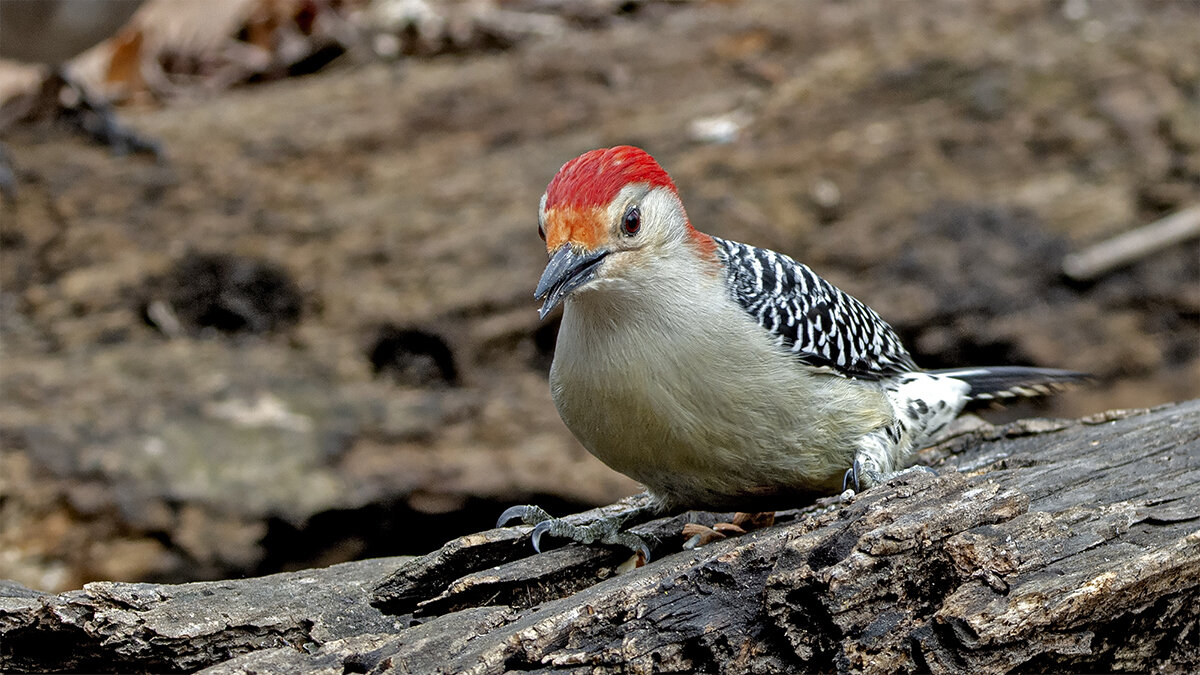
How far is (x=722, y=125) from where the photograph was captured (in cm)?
825

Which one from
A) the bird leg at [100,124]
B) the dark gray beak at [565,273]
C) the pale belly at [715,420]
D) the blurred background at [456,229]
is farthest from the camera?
the bird leg at [100,124]

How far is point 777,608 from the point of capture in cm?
297

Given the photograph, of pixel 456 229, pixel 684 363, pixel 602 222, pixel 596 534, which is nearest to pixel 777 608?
pixel 684 363

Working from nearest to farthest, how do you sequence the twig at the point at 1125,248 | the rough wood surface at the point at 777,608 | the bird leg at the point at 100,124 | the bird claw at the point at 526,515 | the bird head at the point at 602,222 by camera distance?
the rough wood surface at the point at 777,608 → the bird head at the point at 602,222 → the bird claw at the point at 526,515 → the twig at the point at 1125,248 → the bird leg at the point at 100,124

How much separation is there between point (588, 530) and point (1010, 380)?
1966mm

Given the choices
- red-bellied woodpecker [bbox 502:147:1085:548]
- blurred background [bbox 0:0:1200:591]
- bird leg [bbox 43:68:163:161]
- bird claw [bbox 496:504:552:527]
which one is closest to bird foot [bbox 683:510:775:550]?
red-bellied woodpecker [bbox 502:147:1085:548]

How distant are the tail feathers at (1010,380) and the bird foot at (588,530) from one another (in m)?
1.49

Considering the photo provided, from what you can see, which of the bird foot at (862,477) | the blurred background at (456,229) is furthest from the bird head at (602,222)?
the blurred background at (456,229)

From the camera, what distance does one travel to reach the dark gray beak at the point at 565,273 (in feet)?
10.7

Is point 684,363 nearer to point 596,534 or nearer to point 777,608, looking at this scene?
point 596,534

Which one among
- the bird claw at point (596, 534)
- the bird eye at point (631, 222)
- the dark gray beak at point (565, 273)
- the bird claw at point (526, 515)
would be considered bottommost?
the bird claw at point (596, 534)

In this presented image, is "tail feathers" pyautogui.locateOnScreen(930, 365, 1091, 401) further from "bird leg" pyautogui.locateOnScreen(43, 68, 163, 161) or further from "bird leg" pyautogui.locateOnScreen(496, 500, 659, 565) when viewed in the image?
"bird leg" pyautogui.locateOnScreen(43, 68, 163, 161)

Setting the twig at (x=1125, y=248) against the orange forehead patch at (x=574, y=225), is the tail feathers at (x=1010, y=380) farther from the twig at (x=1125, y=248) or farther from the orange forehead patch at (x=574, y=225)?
the twig at (x=1125, y=248)

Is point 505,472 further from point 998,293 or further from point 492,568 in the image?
point 998,293
